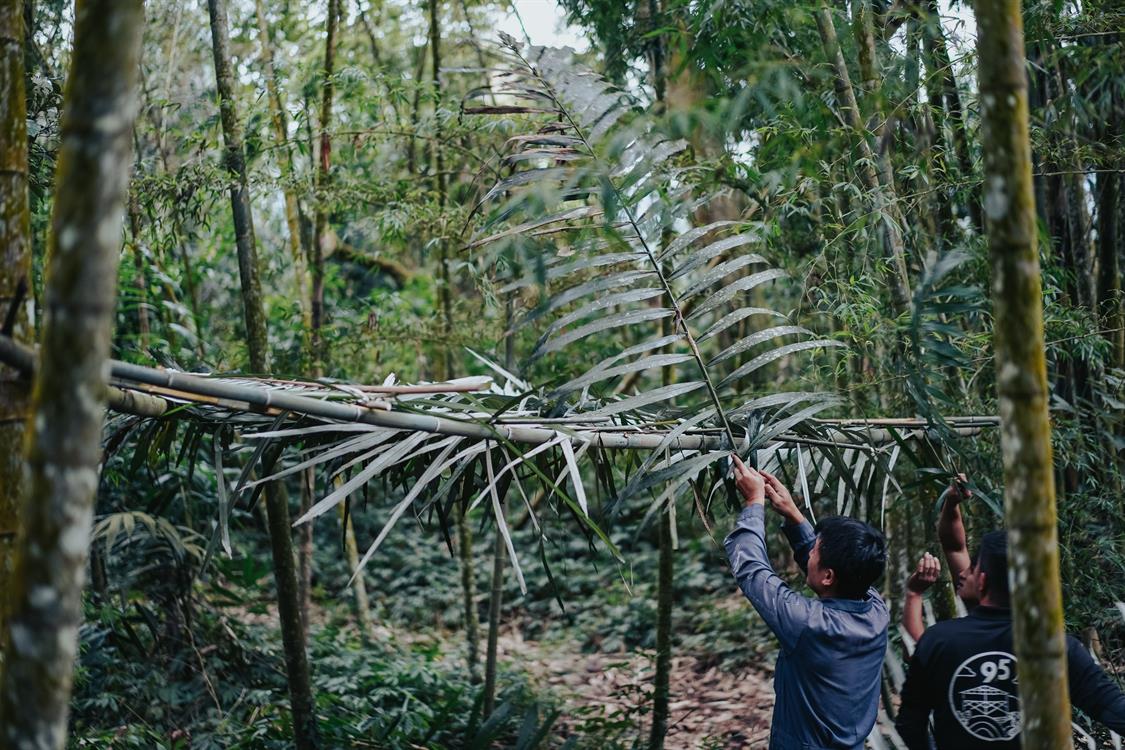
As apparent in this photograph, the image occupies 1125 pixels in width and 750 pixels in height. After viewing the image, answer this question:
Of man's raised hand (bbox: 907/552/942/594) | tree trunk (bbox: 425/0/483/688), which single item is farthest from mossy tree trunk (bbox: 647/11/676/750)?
man's raised hand (bbox: 907/552/942/594)

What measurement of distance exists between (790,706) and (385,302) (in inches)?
159

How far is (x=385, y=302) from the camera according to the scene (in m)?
5.71

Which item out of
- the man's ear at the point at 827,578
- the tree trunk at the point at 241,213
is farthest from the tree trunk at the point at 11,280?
the tree trunk at the point at 241,213

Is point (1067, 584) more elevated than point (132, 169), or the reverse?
point (132, 169)

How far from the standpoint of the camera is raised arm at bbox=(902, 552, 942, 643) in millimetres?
2546

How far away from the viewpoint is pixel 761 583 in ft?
7.02

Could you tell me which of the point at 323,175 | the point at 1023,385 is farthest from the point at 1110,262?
the point at 323,175

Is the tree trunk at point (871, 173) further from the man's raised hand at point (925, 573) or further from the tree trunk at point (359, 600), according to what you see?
the tree trunk at point (359, 600)

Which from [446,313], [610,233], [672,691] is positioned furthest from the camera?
[672,691]

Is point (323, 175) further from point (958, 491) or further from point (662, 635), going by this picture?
point (958, 491)

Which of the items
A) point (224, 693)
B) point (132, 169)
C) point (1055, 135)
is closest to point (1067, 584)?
point (1055, 135)

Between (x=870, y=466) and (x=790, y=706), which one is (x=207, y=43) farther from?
(x=790, y=706)

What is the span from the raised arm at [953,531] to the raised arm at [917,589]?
6cm

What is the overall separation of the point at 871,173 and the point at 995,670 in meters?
1.75
